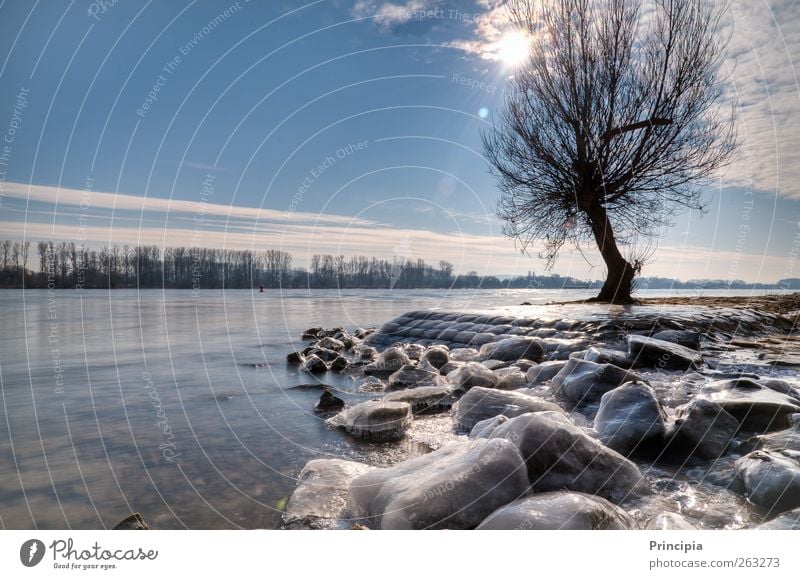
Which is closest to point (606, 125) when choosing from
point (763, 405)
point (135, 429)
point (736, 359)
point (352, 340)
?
point (736, 359)

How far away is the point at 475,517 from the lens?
197cm

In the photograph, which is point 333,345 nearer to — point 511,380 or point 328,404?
point 328,404

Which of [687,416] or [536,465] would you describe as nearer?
[536,465]

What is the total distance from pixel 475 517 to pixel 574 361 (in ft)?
9.67

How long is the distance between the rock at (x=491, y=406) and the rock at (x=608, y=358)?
5.28ft

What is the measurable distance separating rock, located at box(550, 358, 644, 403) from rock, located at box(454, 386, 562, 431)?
0.69 m

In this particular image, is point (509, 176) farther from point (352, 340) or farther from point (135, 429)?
point (135, 429)

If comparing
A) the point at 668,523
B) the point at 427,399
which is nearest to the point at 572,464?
the point at 668,523

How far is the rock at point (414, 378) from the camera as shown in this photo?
536 centimetres

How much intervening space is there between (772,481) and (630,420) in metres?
0.91

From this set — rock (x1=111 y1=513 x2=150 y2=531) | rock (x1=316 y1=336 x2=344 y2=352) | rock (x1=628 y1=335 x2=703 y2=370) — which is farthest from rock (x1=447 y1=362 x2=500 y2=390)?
rock (x1=316 y1=336 x2=344 y2=352)

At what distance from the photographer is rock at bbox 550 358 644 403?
3.96 meters

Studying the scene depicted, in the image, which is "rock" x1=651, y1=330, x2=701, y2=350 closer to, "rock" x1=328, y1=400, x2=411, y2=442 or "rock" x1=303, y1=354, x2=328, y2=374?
"rock" x1=328, y1=400, x2=411, y2=442
